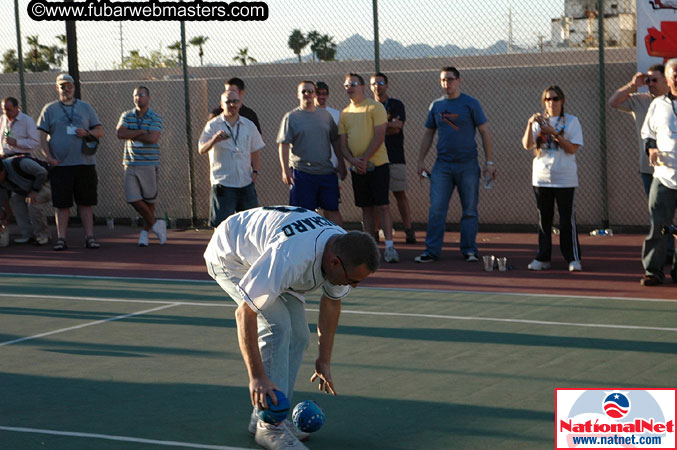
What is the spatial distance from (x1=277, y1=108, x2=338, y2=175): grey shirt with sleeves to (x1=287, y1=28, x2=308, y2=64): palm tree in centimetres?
Result: 453

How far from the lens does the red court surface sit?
10.6 meters

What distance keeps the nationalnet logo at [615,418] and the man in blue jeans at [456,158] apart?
19.1 ft

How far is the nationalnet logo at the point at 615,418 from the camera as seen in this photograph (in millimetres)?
5504

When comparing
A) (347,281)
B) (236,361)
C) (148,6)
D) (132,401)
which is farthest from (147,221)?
(347,281)

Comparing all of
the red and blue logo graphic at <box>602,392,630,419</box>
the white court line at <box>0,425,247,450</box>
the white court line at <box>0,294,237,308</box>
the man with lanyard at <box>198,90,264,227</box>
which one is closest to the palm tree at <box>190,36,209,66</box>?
the man with lanyard at <box>198,90,264,227</box>

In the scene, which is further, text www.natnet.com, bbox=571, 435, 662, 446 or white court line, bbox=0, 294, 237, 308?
white court line, bbox=0, 294, 237, 308

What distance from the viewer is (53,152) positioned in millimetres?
14141

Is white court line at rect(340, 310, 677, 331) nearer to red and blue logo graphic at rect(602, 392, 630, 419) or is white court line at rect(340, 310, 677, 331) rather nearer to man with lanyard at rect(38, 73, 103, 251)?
red and blue logo graphic at rect(602, 392, 630, 419)

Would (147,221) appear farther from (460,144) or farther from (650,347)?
(650,347)

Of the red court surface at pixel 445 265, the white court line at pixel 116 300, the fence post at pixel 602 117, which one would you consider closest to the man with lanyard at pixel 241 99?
the red court surface at pixel 445 265

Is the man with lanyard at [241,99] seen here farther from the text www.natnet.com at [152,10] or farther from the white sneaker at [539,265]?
the text www.natnet.com at [152,10]

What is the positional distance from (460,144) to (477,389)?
18.9 feet

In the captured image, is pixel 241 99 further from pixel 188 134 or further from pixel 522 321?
pixel 522 321

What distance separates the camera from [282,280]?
504 cm
